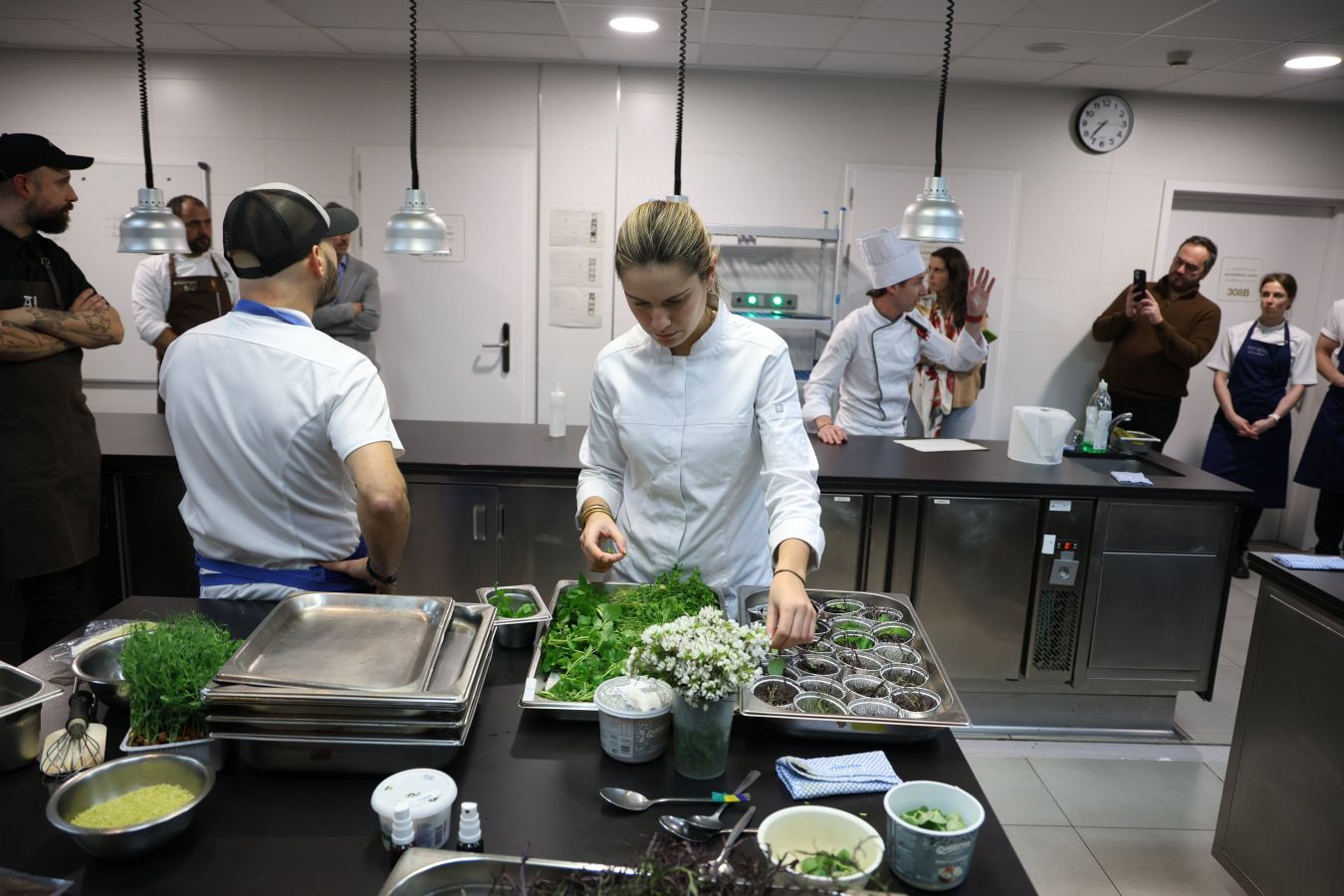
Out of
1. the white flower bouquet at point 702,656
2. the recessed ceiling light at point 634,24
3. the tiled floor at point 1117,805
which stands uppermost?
the recessed ceiling light at point 634,24

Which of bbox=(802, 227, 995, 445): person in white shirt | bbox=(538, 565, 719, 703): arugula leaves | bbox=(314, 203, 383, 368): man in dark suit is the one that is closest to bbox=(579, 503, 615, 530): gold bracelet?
bbox=(538, 565, 719, 703): arugula leaves

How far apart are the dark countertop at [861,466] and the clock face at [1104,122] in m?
2.39

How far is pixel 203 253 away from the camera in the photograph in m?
4.63

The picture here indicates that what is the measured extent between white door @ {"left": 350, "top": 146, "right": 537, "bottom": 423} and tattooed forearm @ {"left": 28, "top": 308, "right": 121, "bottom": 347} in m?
2.49

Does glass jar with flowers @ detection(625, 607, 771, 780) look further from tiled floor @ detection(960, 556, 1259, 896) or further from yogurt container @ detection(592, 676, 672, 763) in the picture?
tiled floor @ detection(960, 556, 1259, 896)

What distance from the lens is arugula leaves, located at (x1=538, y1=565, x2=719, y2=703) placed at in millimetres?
1430

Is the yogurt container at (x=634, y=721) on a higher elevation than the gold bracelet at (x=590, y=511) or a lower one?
lower

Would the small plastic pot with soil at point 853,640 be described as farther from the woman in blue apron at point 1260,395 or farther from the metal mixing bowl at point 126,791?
the woman in blue apron at point 1260,395

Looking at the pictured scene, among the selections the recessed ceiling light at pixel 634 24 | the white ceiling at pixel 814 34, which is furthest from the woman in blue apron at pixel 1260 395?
the recessed ceiling light at pixel 634 24

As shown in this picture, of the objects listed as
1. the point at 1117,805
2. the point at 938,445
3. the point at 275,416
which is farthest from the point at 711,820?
the point at 938,445

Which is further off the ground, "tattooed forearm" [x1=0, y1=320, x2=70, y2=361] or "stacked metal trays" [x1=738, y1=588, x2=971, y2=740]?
"tattooed forearm" [x1=0, y1=320, x2=70, y2=361]

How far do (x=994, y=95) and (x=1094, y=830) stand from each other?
3990 mm

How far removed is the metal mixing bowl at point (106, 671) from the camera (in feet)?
4.27

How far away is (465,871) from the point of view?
3.25 ft
